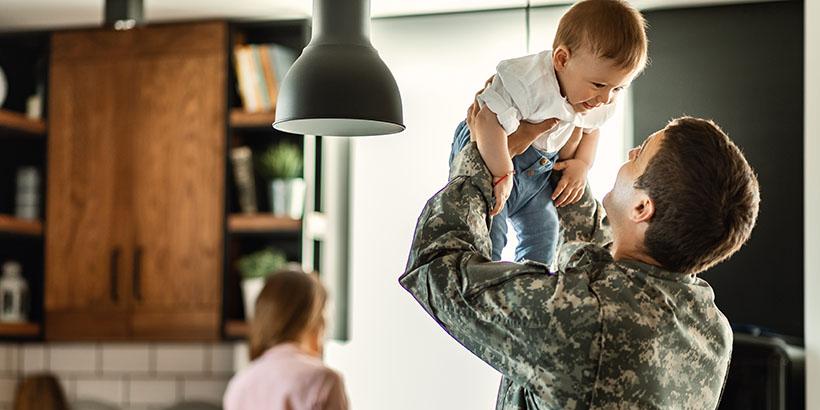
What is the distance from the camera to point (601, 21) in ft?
4.59

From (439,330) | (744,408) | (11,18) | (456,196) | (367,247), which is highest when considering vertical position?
(11,18)

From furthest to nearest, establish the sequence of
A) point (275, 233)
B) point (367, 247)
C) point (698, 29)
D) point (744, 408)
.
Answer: point (275, 233), point (744, 408), point (367, 247), point (698, 29)

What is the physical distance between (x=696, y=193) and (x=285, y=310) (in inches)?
74.0

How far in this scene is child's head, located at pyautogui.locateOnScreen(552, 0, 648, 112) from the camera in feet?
4.57

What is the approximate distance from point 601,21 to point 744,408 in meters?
1.41

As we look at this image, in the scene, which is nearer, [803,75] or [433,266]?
[433,266]

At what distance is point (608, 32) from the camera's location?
139 cm

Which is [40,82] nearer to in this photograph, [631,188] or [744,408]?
[744,408]

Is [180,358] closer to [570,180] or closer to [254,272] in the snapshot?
[254,272]

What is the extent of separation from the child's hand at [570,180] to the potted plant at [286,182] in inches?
96.6

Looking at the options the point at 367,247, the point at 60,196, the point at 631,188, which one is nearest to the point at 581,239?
the point at 631,188

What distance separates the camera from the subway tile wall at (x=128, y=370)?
4.26m

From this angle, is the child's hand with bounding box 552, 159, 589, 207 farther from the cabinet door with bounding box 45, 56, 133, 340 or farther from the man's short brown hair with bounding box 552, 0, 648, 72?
the cabinet door with bounding box 45, 56, 133, 340

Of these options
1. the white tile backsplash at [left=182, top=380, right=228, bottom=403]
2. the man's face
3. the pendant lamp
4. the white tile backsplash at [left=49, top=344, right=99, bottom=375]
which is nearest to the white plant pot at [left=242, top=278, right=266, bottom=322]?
the white tile backsplash at [left=182, top=380, right=228, bottom=403]
